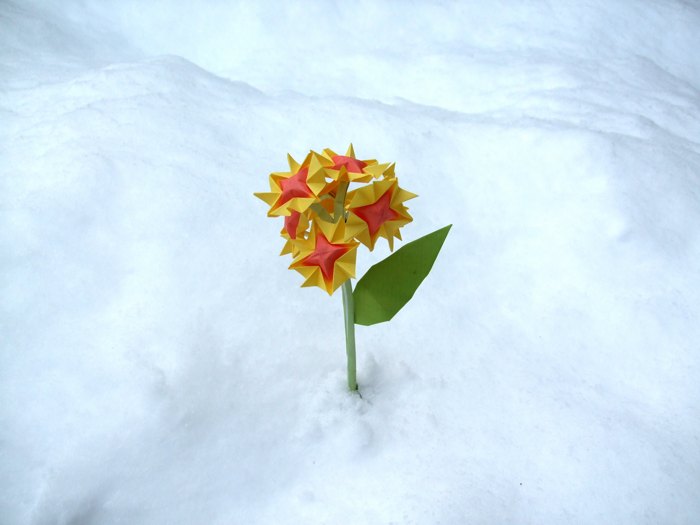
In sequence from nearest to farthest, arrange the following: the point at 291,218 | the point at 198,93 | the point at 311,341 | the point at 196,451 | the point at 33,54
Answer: the point at 291,218 < the point at 196,451 < the point at 311,341 < the point at 198,93 < the point at 33,54

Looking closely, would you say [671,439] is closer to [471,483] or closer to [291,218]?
[471,483]

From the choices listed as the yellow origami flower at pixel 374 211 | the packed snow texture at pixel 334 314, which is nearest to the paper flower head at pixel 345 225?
the yellow origami flower at pixel 374 211

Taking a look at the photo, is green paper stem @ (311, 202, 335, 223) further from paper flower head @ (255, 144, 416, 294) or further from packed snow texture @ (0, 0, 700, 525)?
packed snow texture @ (0, 0, 700, 525)

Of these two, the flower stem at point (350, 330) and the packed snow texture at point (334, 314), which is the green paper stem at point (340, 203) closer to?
the flower stem at point (350, 330)

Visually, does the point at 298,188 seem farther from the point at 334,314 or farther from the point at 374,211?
the point at 334,314

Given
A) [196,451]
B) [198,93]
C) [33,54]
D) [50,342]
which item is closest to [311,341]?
[196,451]

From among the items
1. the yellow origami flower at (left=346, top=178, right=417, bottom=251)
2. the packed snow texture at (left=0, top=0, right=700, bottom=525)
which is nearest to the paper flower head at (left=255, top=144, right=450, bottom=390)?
the yellow origami flower at (left=346, top=178, right=417, bottom=251)

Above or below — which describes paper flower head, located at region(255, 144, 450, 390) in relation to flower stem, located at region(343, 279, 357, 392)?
above
